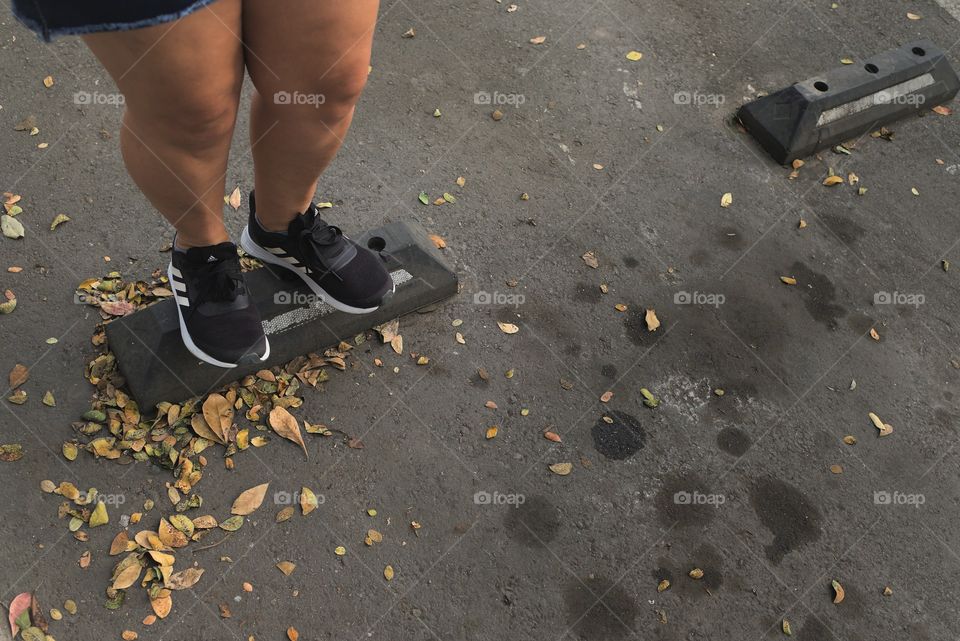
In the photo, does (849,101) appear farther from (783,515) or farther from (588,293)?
(783,515)

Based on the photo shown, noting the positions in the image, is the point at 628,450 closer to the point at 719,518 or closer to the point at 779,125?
the point at 719,518

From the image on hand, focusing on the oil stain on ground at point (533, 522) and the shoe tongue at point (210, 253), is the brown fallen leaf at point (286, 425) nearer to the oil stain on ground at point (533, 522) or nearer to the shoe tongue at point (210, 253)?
the shoe tongue at point (210, 253)

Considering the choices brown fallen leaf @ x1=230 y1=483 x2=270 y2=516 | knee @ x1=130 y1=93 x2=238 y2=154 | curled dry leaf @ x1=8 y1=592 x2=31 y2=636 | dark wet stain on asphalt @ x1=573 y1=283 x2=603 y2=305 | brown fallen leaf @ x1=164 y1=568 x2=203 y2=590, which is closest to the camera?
knee @ x1=130 y1=93 x2=238 y2=154

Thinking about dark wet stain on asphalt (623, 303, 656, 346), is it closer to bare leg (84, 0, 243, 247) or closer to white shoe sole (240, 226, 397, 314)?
white shoe sole (240, 226, 397, 314)

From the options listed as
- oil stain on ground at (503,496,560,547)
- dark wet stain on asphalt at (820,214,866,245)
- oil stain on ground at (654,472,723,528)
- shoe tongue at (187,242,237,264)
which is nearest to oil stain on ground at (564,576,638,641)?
oil stain on ground at (503,496,560,547)

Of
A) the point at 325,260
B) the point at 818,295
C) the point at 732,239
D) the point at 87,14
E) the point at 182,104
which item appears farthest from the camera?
the point at 732,239

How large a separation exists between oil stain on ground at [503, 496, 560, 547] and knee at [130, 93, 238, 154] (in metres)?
1.55

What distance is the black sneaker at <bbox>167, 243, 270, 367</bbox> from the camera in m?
2.60

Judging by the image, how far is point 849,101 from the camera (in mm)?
4270

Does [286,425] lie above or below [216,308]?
below

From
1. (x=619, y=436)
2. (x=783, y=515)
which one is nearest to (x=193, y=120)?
(x=619, y=436)

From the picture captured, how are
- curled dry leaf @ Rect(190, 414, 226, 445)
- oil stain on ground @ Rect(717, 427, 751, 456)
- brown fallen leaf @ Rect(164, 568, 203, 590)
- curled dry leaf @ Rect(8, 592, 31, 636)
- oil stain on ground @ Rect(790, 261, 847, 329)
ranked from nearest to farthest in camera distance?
curled dry leaf @ Rect(8, 592, 31, 636), brown fallen leaf @ Rect(164, 568, 203, 590), curled dry leaf @ Rect(190, 414, 226, 445), oil stain on ground @ Rect(717, 427, 751, 456), oil stain on ground @ Rect(790, 261, 847, 329)

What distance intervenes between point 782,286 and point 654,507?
132 centimetres

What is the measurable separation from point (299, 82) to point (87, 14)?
2.04 feet
